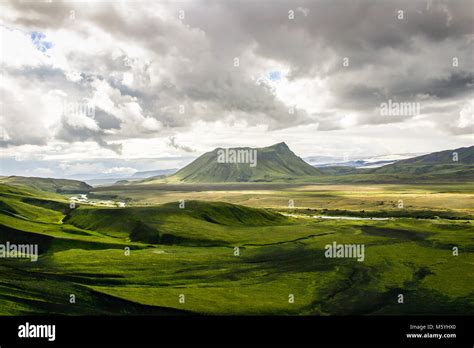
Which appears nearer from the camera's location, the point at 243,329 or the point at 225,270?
the point at 243,329

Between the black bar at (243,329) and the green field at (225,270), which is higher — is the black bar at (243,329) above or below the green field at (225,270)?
below

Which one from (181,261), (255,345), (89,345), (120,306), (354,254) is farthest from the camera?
(354,254)

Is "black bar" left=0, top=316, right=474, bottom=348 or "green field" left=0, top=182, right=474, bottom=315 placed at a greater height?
"green field" left=0, top=182, right=474, bottom=315

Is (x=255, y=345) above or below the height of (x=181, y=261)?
below

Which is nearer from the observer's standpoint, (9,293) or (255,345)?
(255,345)

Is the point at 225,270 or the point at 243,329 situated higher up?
the point at 225,270

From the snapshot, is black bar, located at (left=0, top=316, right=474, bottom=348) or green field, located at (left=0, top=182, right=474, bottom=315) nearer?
black bar, located at (left=0, top=316, right=474, bottom=348)

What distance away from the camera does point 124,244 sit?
138 metres

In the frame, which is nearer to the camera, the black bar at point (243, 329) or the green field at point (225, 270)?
the black bar at point (243, 329)

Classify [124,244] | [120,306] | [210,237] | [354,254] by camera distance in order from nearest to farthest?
[120,306], [354,254], [124,244], [210,237]

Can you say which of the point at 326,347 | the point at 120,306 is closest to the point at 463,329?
the point at 326,347

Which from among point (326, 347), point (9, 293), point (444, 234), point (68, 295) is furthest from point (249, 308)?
point (444, 234)

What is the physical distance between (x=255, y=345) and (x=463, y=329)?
3999 centimetres

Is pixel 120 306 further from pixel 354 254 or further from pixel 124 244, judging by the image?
pixel 354 254
